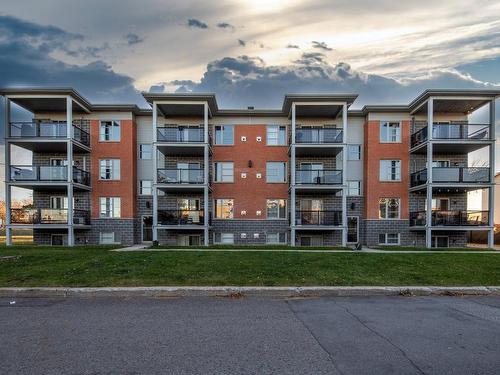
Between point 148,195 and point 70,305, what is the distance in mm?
17443

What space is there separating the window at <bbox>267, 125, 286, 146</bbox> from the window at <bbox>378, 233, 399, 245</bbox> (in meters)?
9.96

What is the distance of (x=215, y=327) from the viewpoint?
212 inches

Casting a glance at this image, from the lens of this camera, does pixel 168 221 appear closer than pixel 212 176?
Yes

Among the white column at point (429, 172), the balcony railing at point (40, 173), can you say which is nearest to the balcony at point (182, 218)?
the balcony railing at point (40, 173)

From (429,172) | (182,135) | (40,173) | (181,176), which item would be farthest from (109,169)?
(429,172)

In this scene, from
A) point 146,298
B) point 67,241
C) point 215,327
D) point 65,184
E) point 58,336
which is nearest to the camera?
point 58,336

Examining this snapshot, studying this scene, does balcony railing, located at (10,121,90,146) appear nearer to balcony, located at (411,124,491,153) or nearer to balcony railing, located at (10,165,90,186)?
balcony railing, located at (10,165,90,186)

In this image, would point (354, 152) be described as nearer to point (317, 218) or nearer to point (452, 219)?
point (317, 218)

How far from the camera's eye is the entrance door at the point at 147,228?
77.6 feet

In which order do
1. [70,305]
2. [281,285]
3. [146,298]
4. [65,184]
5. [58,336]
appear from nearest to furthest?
[58,336]
[70,305]
[146,298]
[281,285]
[65,184]

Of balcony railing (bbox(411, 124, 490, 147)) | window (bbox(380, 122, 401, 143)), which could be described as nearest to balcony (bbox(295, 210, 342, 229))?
window (bbox(380, 122, 401, 143))

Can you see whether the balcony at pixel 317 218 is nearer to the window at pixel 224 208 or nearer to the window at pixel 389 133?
the window at pixel 224 208

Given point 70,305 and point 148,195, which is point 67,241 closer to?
point 148,195

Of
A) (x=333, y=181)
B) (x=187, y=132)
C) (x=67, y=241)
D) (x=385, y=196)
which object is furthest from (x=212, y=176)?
(x=385, y=196)
